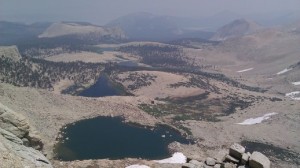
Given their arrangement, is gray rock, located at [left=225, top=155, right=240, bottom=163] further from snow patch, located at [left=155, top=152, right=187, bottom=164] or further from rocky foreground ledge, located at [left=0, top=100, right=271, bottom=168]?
snow patch, located at [left=155, top=152, right=187, bottom=164]

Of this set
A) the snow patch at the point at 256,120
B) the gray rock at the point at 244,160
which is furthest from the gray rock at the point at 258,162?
the snow patch at the point at 256,120

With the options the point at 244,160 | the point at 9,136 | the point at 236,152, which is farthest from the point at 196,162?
the point at 9,136

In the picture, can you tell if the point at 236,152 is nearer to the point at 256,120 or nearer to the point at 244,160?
the point at 244,160

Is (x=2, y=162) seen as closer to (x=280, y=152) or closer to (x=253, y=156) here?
(x=253, y=156)

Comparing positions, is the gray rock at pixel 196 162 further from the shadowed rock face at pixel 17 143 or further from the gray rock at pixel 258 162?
the shadowed rock face at pixel 17 143

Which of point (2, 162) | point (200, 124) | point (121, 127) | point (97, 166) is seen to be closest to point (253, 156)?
point (2, 162)

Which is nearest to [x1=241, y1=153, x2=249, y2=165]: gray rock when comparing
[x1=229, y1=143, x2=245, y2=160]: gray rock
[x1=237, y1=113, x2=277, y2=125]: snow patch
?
[x1=229, y1=143, x2=245, y2=160]: gray rock
